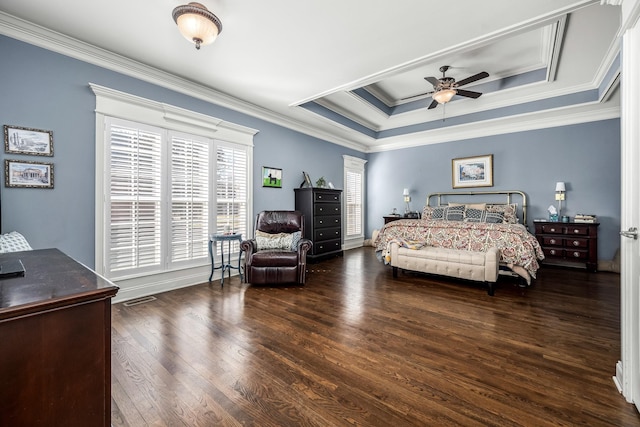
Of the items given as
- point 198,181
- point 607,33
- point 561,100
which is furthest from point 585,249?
point 198,181

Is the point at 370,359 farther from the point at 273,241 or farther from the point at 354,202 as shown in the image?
the point at 354,202

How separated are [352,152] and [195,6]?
17.3ft

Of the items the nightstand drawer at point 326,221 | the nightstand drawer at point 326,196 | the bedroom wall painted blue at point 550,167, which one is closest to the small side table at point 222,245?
the nightstand drawer at point 326,221

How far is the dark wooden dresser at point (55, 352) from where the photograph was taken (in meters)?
0.84

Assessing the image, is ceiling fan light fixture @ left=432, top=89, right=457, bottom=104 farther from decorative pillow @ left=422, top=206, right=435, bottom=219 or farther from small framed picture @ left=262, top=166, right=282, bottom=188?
small framed picture @ left=262, top=166, right=282, bottom=188

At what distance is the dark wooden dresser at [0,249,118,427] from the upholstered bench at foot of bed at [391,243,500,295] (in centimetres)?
376

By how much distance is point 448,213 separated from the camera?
5.67m

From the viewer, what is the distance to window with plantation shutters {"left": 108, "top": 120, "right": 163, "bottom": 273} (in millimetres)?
3234

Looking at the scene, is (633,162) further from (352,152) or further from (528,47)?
(352,152)

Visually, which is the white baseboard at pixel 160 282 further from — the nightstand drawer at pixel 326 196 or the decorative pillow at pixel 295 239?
the nightstand drawer at pixel 326 196

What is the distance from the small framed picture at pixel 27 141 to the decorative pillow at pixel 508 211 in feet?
21.4

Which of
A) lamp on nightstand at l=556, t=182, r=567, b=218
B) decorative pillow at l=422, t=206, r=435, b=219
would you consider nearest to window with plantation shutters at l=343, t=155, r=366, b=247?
decorative pillow at l=422, t=206, r=435, b=219

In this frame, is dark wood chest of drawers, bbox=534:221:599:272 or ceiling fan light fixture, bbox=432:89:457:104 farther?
dark wood chest of drawers, bbox=534:221:599:272

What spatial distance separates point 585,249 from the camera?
15.0 ft
